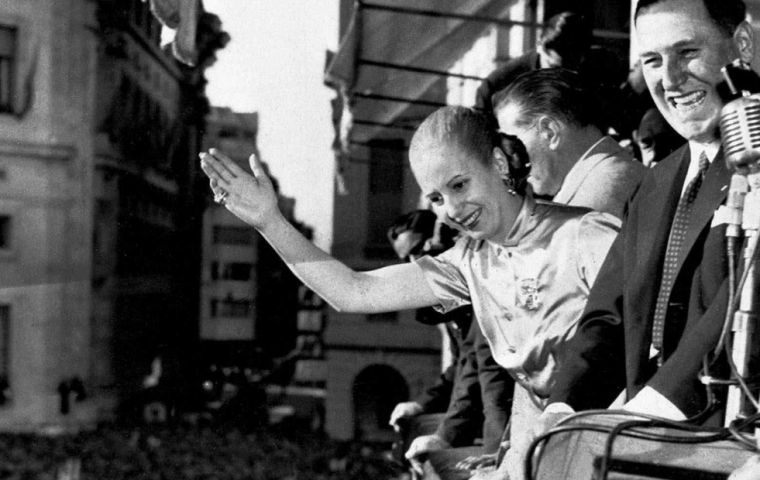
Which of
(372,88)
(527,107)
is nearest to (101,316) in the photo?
(372,88)

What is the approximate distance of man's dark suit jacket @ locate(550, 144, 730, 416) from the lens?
1407 mm

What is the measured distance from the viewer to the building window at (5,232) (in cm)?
935

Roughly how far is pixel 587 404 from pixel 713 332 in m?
0.31

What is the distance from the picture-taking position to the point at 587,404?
162cm

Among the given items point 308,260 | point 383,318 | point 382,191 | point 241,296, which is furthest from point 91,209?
point 308,260

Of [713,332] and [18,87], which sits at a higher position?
[18,87]

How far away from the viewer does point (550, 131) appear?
233 cm

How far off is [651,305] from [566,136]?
2.82 ft

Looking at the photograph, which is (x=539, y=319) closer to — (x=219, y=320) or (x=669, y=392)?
(x=669, y=392)

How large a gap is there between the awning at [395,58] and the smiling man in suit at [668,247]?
5.48 meters

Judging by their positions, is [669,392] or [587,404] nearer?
[669,392]

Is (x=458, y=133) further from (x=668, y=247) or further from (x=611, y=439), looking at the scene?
(x=611, y=439)

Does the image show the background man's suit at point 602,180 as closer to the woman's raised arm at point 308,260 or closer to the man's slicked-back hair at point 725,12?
the woman's raised arm at point 308,260

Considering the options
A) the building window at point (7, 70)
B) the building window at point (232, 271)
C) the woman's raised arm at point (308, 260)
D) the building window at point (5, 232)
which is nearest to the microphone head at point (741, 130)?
the woman's raised arm at point (308, 260)
